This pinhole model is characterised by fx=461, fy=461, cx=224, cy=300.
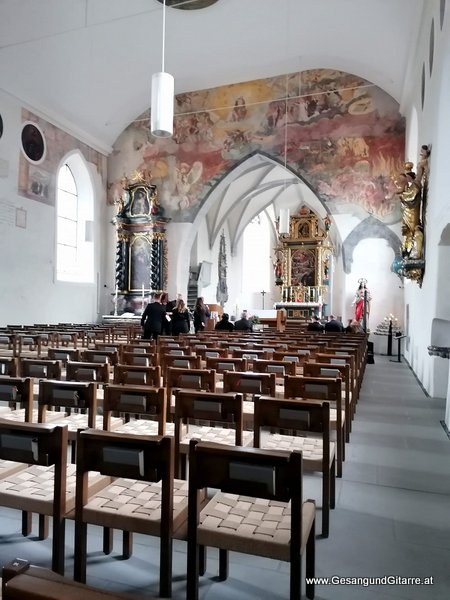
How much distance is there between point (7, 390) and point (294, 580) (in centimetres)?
234

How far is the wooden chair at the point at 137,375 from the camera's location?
408 cm

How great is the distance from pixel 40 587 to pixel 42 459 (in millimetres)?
1107

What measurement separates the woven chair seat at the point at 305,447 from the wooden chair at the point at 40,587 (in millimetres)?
1932

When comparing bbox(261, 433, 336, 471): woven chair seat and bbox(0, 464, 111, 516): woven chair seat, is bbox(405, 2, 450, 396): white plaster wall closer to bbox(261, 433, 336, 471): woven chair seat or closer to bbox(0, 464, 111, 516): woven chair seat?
bbox(261, 433, 336, 471): woven chair seat

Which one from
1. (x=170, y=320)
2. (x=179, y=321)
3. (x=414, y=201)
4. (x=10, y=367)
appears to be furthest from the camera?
(x=170, y=320)

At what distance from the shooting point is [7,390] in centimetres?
319

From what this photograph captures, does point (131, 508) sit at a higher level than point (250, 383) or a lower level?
lower

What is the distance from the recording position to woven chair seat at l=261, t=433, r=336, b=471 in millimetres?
2766

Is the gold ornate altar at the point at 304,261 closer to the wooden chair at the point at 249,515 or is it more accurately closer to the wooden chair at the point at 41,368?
the wooden chair at the point at 41,368

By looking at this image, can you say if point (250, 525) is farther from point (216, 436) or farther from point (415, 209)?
point (415, 209)

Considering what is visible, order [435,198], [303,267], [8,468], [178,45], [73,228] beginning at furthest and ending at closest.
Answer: [303,267]
[73,228]
[178,45]
[435,198]
[8,468]

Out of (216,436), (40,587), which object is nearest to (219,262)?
(216,436)

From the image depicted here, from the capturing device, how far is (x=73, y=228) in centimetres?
1759

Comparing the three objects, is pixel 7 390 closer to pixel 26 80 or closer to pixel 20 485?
pixel 20 485
